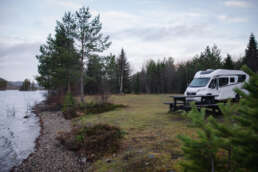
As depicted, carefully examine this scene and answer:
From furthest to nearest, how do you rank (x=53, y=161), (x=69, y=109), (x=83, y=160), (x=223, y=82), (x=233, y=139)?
(x=69, y=109), (x=223, y=82), (x=53, y=161), (x=83, y=160), (x=233, y=139)

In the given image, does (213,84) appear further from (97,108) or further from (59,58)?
(59,58)

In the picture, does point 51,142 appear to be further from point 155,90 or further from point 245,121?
point 155,90

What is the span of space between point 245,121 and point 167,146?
3321 millimetres

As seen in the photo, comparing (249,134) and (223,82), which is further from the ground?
(223,82)

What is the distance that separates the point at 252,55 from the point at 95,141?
1724 inches

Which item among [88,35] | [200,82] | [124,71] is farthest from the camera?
[124,71]

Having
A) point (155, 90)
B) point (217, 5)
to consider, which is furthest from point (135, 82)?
point (217, 5)

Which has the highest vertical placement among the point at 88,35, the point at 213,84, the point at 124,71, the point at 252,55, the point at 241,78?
the point at 252,55

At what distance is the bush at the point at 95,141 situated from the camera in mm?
5219

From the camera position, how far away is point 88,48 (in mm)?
17875

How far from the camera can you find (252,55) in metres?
36.9

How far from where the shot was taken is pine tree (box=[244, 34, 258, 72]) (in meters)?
35.2

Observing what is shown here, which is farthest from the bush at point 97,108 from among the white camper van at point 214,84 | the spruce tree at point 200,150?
the spruce tree at point 200,150

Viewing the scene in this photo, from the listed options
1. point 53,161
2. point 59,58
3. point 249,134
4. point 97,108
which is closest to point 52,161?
point 53,161
